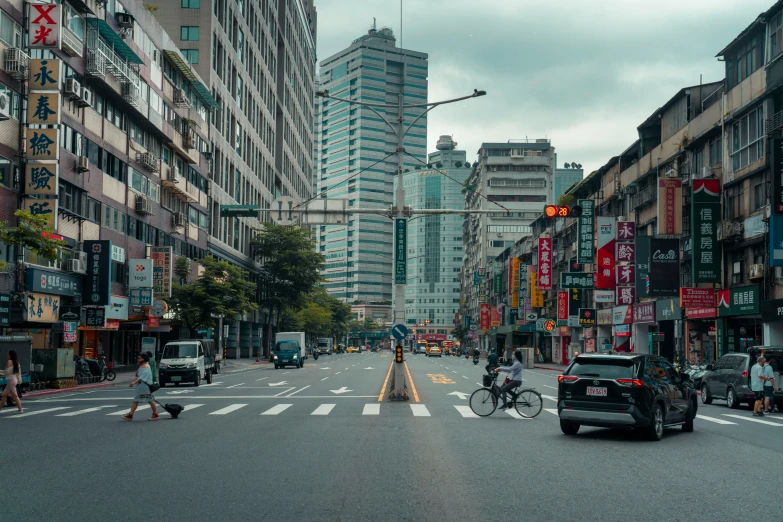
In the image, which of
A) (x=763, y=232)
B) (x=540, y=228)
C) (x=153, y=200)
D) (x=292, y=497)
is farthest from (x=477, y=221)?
(x=292, y=497)

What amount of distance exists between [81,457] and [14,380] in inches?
418

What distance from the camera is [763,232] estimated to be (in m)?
38.5

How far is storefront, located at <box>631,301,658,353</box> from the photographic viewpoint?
180ft

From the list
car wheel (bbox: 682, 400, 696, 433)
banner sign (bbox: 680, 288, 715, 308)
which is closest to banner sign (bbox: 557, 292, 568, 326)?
banner sign (bbox: 680, 288, 715, 308)

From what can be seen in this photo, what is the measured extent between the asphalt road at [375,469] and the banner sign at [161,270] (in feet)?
105

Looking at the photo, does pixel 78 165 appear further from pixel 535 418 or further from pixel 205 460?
pixel 205 460

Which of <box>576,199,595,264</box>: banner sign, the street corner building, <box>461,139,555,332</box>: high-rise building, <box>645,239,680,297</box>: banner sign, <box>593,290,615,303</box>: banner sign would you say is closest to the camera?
the street corner building

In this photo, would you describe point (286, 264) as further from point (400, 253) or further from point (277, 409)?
point (277, 409)

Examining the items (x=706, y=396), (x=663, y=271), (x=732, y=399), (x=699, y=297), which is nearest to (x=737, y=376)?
(x=732, y=399)

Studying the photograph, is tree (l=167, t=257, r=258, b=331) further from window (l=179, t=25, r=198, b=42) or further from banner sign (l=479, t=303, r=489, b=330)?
banner sign (l=479, t=303, r=489, b=330)

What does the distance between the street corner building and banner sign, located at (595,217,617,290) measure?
24.6 meters

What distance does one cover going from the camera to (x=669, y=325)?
54.8 meters

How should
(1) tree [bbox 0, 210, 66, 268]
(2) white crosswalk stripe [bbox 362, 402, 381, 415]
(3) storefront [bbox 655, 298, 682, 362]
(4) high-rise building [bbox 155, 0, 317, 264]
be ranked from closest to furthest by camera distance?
(2) white crosswalk stripe [bbox 362, 402, 381, 415], (1) tree [bbox 0, 210, 66, 268], (3) storefront [bbox 655, 298, 682, 362], (4) high-rise building [bbox 155, 0, 317, 264]

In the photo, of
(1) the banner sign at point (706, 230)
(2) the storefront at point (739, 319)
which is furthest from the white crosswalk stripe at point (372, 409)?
(1) the banner sign at point (706, 230)
